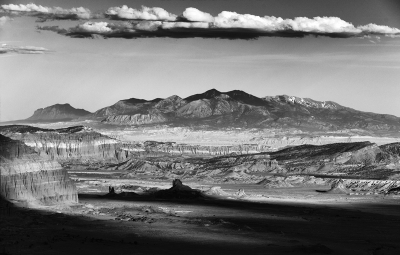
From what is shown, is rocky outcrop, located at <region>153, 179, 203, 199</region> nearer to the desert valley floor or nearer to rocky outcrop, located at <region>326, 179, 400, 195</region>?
the desert valley floor

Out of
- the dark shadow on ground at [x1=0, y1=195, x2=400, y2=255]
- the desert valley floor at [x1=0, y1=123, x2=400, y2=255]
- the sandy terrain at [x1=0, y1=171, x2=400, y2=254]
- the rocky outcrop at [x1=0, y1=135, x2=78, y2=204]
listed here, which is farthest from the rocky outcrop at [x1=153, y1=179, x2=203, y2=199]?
the rocky outcrop at [x1=0, y1=135, x2=78, y2=204]

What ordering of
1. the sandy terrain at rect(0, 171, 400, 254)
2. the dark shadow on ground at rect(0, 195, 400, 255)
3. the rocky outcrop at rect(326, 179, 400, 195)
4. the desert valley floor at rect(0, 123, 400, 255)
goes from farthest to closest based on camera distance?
1. the rocky outcrop at rect(326, 179, 400, 195)
2. the desert valley floor at rect(0, 123, 400, 255)
3. the sandy terrain at rect(0, 171, 400, 254)
4. the dark shadow on ground at rect(0, 195, 400, 255)

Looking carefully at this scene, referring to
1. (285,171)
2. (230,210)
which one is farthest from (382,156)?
(230,210)

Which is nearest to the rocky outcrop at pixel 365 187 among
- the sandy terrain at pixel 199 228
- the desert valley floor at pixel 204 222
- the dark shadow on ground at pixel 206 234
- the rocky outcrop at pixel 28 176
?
the desert valley floor at pixel 204 222

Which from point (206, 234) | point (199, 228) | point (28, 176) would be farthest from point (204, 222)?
point (28, 176)

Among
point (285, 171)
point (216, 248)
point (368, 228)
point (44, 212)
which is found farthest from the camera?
point (285, 171)

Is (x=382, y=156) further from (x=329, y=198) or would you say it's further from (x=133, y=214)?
(x=133, y=214)

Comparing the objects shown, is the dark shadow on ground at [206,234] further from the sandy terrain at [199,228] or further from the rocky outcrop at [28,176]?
the rocky outcrop at [28,176]

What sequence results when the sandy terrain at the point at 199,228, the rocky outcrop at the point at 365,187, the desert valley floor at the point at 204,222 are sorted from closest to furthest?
the sandy terrain at the point at 199,228 → the desert valley floor at the point at 204,222 → the rocky outcrop at the point at 365,187

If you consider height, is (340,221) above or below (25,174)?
below
